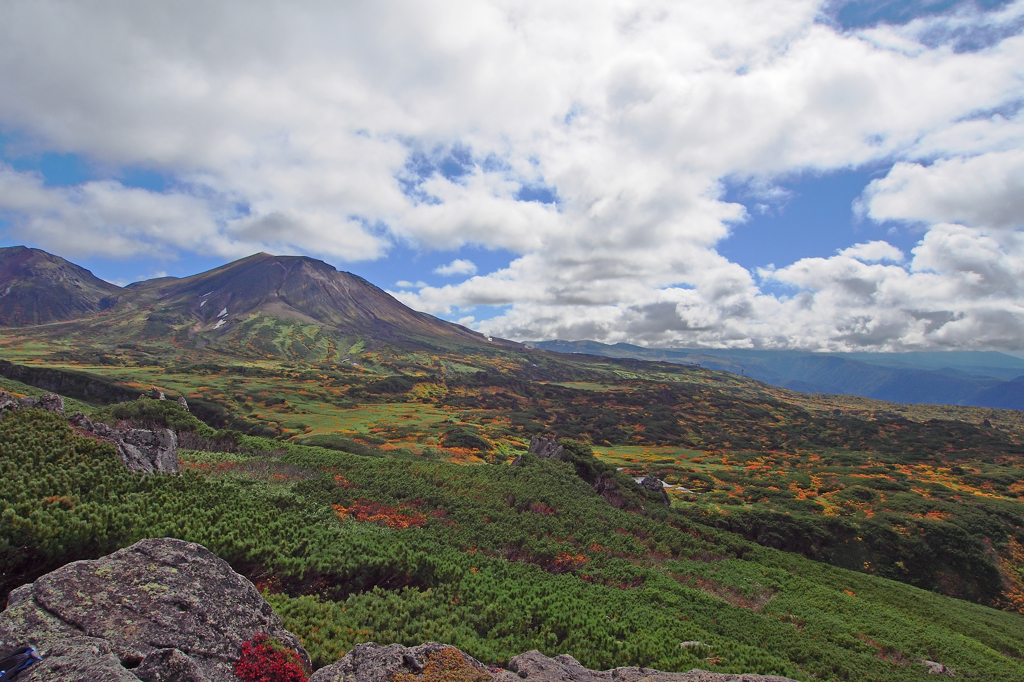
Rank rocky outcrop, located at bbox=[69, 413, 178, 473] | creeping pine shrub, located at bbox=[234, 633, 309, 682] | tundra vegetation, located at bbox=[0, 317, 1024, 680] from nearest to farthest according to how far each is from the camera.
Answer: creeping pine shrub, located at bbox=[234, 633, 309, 682], tundra vegetation, located at bbox=[0, 317, 1024, 680], rocky outcrop, located at bbox=[69, 413, 178, 473]

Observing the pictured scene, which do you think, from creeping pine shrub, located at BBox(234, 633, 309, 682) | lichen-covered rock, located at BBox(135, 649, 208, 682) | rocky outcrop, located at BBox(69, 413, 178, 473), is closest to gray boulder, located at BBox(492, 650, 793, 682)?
creeping pine shrub, located at BBox(234, 633, 309, 682)

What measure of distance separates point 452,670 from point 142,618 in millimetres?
6606

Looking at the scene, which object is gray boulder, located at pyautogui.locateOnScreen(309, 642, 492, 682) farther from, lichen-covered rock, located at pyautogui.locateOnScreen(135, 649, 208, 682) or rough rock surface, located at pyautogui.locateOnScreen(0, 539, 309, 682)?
lichen-covered rock, located at pyautogui.locateOnScreen(135, 649, 208, 682)

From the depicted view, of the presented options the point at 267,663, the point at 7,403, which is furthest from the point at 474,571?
the point at 7,403

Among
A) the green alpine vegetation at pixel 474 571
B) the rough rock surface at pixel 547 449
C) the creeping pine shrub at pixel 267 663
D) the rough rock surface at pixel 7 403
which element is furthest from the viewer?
the rough rock surface at pixel 547 449

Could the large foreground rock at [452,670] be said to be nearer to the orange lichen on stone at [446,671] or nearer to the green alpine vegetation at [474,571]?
the orange lichen on stone at [446,671]

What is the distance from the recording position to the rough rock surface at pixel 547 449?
41.6 meters

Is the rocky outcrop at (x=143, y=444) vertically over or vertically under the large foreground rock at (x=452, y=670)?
over

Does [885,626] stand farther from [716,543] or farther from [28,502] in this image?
[28,502]

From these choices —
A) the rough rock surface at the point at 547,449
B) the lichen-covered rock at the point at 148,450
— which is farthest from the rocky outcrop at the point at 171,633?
the rough rock surface at the point at 547,449

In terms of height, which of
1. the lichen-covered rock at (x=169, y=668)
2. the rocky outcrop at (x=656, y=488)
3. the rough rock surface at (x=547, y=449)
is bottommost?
the rocky outcrop at (x=656, y=488)

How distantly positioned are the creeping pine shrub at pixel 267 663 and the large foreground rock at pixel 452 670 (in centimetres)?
62

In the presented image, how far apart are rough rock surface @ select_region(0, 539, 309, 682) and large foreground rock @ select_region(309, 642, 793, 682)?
5.16ft

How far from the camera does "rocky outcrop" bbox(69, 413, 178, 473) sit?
19.6 m
